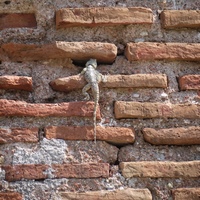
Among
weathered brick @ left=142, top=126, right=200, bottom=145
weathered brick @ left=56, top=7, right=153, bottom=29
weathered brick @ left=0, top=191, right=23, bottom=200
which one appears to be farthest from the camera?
weathered brick @ left=56, top=7, right=153, bottom=29

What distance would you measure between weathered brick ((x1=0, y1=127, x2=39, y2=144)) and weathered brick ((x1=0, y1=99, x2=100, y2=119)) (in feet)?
0.17

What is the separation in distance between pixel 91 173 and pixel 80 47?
17.7 inches

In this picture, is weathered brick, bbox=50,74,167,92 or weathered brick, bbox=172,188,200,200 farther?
weathered brick, bbox=50,74,167,92

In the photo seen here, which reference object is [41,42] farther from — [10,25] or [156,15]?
[156,15]

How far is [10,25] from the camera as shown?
1692mm

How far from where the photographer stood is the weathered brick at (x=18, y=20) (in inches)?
66.7

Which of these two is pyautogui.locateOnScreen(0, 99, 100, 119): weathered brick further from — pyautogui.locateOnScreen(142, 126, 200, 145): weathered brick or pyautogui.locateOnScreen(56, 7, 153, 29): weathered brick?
pyautogui.locateOnScreen(56, 7, 153, 29): weathered brick

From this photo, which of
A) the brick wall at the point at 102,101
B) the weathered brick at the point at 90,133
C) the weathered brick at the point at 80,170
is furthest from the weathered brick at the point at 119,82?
the weathered brick at the point at 80,170

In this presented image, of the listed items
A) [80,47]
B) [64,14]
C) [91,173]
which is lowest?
[91,173]

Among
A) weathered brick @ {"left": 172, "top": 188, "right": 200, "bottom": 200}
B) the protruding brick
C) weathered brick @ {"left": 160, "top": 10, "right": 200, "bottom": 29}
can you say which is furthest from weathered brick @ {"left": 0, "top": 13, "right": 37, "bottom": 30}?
weathered brick @ {"left": 172, "top": 188, "right": 200, "bottom": 200}

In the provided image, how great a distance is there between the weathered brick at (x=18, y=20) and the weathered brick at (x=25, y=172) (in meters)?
0.53

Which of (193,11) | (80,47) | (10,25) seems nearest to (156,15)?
(193,11)

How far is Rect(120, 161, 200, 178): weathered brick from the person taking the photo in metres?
1.51

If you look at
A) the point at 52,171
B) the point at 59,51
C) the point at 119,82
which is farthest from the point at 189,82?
the point at 52,171
